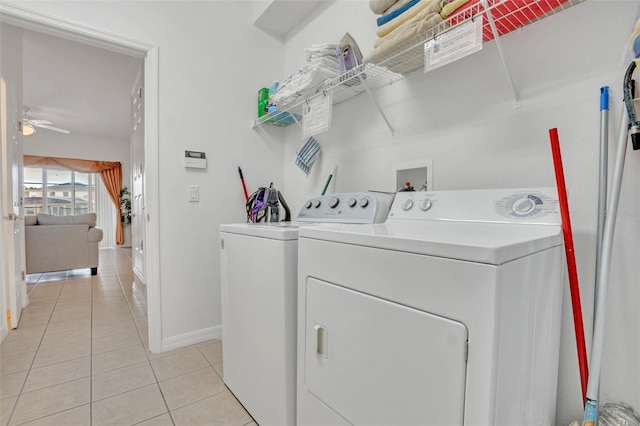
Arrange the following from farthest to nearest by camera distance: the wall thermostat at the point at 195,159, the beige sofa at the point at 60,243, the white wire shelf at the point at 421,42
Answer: the beige sofa at the point at 60,243, the wall thermostat at the point at 195,159, the white wire shelf at the point at 421,42

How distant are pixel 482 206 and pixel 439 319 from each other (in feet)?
1.79

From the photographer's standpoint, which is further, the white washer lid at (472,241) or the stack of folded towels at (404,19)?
the stack of folded towels at (404,19)

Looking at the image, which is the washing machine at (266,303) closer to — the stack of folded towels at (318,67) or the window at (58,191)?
the stack of folded towels at (318,67)

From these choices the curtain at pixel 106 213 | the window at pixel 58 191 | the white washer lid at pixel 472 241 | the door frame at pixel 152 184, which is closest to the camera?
the white washer lid at pixel 472 241

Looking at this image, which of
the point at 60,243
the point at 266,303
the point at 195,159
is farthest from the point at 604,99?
the point at 60,243

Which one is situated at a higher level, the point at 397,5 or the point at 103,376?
the point at 397,5

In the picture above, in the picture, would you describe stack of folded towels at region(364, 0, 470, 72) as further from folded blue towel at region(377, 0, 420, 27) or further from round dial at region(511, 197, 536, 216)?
round dial at region(511, 197, 536, 216)

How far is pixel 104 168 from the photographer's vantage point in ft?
22.2

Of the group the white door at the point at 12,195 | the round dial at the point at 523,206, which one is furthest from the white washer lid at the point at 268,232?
the white door at the point at 12,195

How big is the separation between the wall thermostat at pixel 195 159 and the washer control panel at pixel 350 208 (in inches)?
37.8

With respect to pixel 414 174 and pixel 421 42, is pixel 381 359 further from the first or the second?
pixel 421 42

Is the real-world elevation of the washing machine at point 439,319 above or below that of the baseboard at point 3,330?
above

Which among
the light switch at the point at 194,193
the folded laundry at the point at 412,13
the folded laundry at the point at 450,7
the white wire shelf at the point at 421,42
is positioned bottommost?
the light switch at the point at 194,193

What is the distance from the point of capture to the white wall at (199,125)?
194 centimetres
